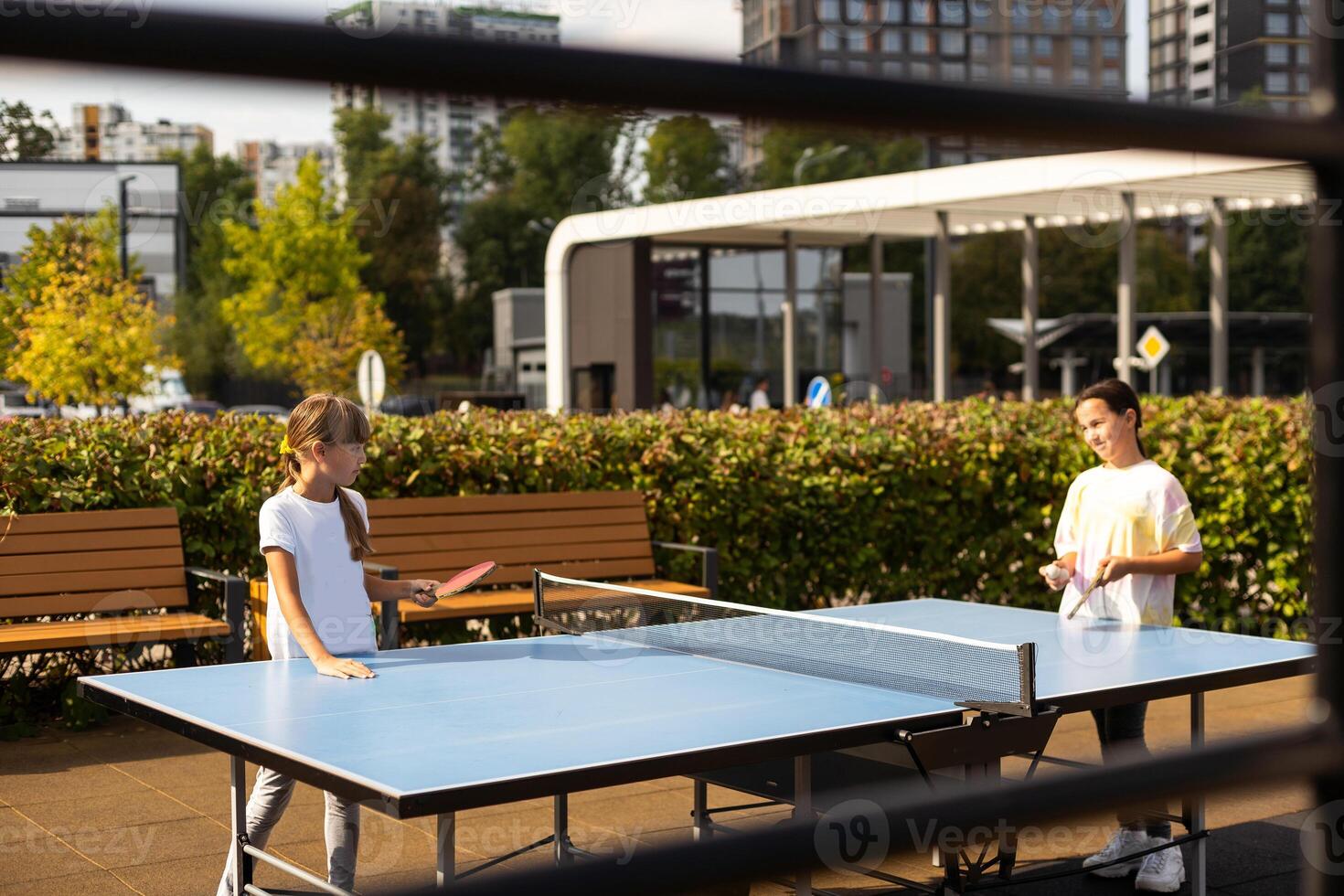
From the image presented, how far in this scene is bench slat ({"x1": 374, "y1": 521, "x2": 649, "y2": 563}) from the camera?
7797mm

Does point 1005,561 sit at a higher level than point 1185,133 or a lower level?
lower

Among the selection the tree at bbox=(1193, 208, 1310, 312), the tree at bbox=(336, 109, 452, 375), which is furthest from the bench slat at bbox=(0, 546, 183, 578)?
the tree at bbox=(336, 109, 452, 375)

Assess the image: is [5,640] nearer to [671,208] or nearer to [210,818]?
[210,818]

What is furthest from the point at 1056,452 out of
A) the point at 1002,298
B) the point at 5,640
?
the point at 1002,298

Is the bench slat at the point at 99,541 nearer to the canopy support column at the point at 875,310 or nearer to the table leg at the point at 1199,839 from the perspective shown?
the table leg at the point at 1199,839

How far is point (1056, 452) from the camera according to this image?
9734mm

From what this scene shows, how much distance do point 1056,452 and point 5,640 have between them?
617 cm

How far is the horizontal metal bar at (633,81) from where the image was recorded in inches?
27.2

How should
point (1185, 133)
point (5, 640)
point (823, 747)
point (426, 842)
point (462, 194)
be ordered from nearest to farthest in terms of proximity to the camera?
point (1185, 133), point (823, 747), point (426, 842), point (5, 640), point (462, 194)

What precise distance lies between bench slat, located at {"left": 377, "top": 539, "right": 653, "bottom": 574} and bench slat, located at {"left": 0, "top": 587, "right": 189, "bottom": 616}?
3.35ft

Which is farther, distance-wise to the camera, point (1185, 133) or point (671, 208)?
point (671, 208)

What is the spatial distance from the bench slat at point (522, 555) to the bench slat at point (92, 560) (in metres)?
1.01

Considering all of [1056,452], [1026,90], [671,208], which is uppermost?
[671,208]

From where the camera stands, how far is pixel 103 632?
6.84 m
